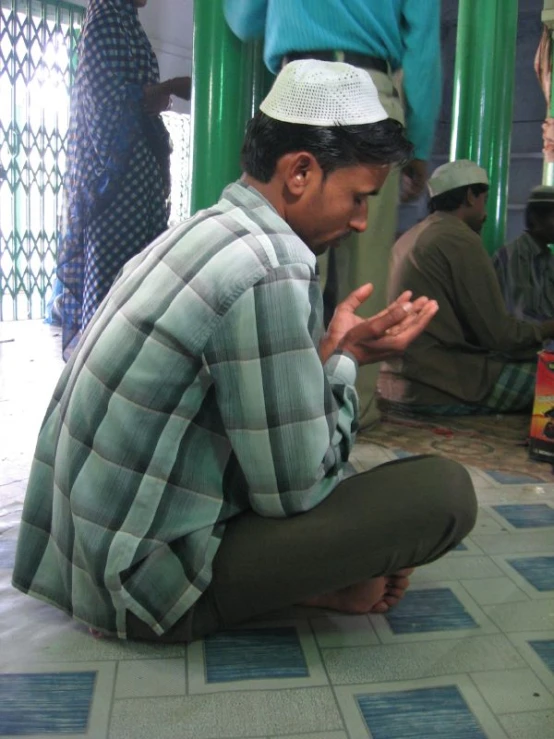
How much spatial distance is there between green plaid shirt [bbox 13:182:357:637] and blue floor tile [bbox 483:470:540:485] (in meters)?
1.35

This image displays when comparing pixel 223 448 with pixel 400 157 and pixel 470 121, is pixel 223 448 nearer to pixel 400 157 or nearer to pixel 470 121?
pixel 400 157

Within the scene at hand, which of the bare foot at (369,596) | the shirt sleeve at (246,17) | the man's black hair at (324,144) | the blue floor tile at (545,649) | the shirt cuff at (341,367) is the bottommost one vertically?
the blue floor tile at (545,649)

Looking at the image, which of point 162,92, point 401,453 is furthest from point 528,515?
point 162,92

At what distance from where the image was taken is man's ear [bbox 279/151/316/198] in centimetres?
146

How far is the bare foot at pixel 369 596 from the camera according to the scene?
167 centimetres

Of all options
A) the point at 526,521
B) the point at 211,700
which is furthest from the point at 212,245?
the point at 526,521

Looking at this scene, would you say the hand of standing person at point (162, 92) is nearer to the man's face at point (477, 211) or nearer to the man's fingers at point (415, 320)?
the man's face at point (477, 211)

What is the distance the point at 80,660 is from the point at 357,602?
1.89 feet

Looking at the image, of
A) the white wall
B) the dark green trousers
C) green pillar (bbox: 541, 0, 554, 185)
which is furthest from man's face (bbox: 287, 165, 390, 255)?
the white wall

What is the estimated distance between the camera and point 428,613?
5.70ft

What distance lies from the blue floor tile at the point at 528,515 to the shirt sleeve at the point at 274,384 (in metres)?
1.15

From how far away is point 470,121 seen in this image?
15.7 ft

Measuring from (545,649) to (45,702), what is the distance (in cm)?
96

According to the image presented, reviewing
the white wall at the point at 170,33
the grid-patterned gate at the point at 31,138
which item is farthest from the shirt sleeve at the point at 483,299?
the white wall at the point at 170,33
